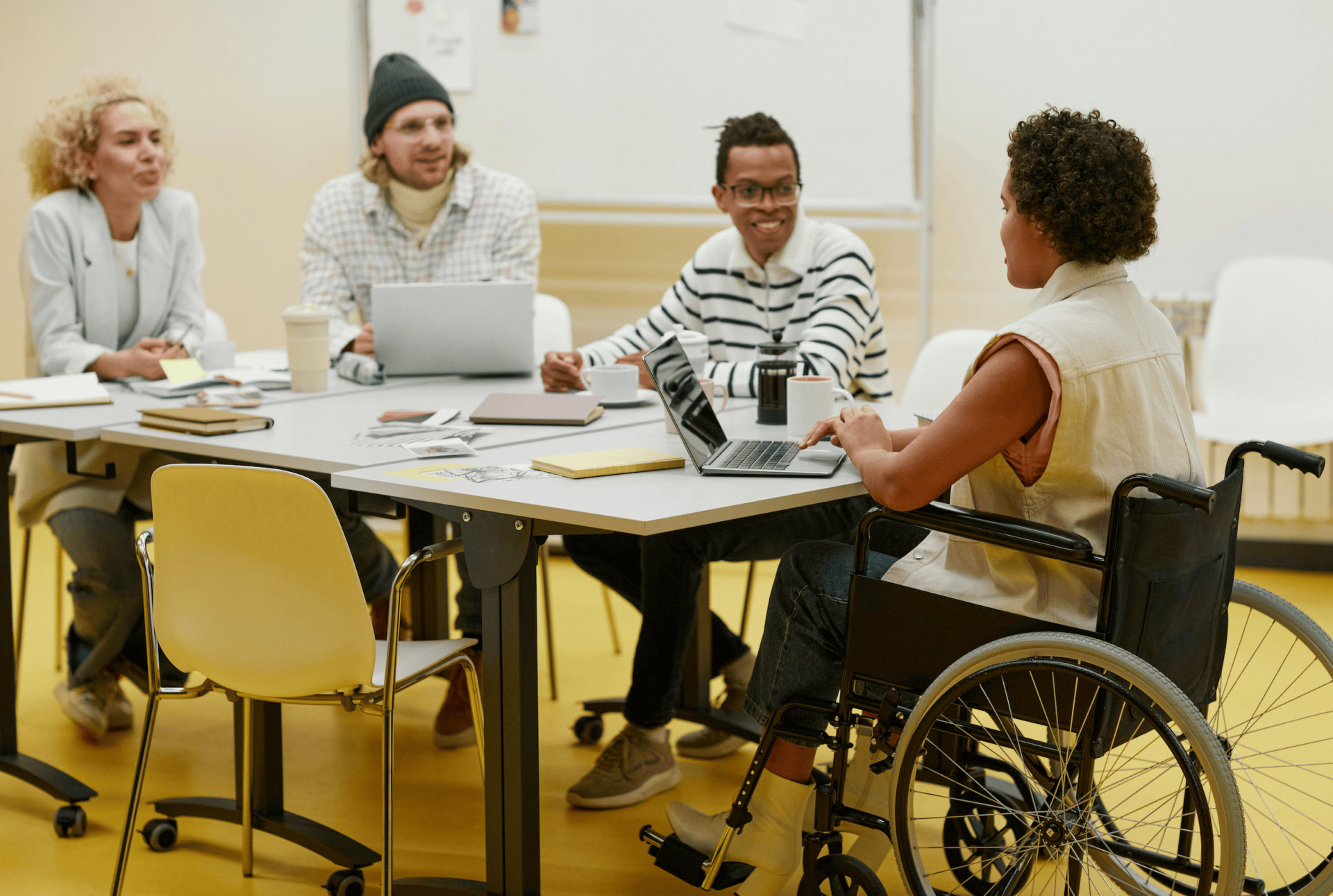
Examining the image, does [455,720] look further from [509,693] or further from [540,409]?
[509,693]

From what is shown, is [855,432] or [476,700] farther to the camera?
Result: [476,700]

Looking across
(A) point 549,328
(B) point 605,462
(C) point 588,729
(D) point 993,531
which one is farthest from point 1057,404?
(A) point 549,328

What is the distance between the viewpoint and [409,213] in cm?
332

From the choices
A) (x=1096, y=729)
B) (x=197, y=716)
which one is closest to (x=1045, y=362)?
(x=1096, y=729)

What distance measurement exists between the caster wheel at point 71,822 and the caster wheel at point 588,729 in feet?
3.19

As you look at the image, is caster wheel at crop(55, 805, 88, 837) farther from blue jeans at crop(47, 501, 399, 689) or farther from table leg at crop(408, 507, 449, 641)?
table leg at crop(408, 507, 449, 641)

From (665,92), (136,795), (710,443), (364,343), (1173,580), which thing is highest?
(665,92)

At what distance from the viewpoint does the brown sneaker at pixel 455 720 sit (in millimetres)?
2711

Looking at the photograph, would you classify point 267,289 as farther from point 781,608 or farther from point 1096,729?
point 1096,729

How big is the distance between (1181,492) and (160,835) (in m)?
1.79

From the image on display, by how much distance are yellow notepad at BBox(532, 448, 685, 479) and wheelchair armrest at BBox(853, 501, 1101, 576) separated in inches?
15.4

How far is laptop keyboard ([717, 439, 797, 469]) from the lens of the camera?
6.22 feet

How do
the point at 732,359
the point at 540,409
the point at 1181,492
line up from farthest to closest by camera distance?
the point at 732,359
the point at 540,409
the point at 1181,492

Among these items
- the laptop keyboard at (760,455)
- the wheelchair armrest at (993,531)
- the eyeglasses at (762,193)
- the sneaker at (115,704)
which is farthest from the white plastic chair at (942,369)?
the sneaker at (115,704)
